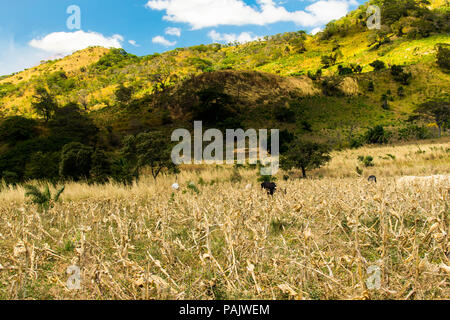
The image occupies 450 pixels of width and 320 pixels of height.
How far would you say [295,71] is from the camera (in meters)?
75.5

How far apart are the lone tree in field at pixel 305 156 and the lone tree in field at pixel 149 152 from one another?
7.15 metres

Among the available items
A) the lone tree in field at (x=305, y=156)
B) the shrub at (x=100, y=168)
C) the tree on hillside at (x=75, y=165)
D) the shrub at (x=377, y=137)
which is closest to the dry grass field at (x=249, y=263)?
the shrub at (x=100, y=168)

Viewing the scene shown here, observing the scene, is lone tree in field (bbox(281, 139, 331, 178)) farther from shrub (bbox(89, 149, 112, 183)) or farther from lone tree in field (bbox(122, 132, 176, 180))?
shrub (bbox(89, 149, 112, 183))

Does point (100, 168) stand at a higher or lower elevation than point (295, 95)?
lower

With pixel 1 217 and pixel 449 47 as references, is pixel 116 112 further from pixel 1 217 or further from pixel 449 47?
pixel 449 47

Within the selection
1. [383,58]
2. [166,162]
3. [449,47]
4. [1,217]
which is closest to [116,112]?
[166,162]

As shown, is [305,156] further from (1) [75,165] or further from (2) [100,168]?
(1) [75,165]

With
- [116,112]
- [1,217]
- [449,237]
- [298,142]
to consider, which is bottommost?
[1,217]

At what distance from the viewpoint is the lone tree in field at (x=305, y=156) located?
14.5 meters

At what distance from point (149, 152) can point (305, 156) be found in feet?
29.1

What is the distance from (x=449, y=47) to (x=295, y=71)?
3513 cm

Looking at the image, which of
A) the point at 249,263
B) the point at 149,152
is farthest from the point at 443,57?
the point at 249,263

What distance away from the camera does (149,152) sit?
36.4ft
